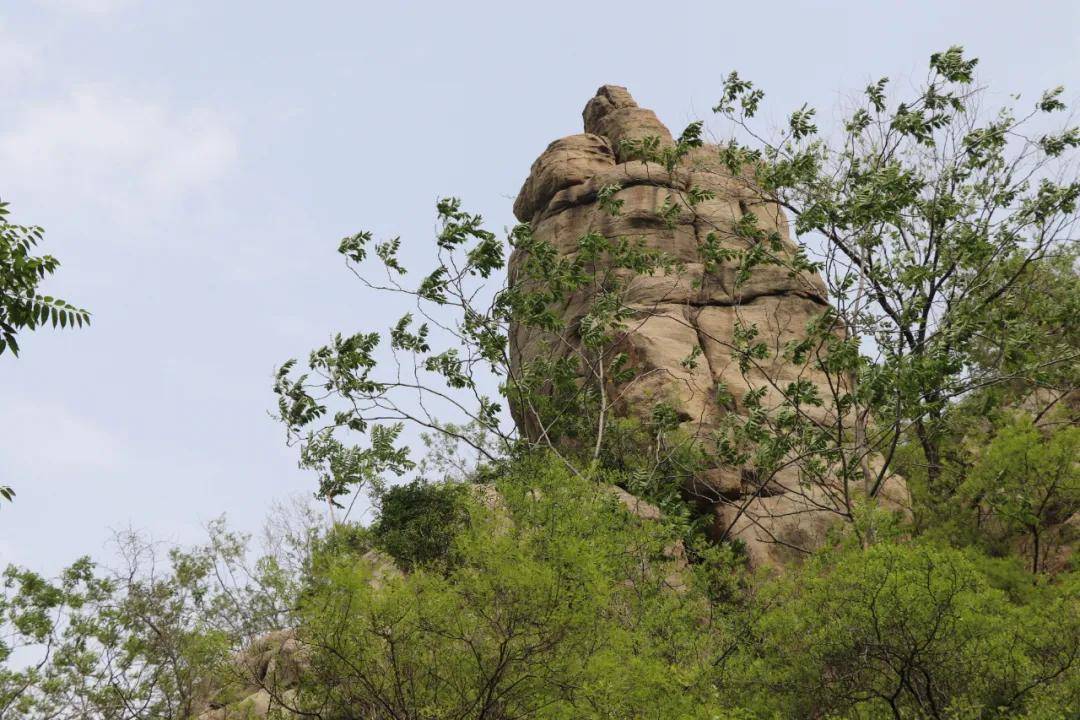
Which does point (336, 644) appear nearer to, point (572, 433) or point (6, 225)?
point (6, 225)

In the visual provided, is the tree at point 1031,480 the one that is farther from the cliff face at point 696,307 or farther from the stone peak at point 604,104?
the stone peak at point 604,104

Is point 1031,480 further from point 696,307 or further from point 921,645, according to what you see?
point 696,307

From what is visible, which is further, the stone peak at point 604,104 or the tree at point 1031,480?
the stone peak at point 604,104

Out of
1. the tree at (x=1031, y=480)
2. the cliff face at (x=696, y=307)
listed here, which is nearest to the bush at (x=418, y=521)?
the cliff face at (x=696, y=307)

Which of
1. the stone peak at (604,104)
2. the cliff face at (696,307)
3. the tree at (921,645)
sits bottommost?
the tree at (921,645)

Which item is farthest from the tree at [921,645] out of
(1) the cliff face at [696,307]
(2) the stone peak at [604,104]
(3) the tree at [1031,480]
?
(2) the stone peak at [604,104]

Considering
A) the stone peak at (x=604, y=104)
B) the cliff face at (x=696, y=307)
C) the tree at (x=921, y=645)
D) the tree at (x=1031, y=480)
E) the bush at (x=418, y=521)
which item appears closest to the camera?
the tree at (x=921, y=645)

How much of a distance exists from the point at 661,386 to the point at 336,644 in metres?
14.1

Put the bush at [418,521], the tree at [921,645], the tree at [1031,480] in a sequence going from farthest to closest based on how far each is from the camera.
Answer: the bush at [418,521] < the tree at [1031,480] < the tree at [921,645]

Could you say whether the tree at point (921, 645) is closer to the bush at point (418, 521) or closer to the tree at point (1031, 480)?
the tree at point (1031, 480)

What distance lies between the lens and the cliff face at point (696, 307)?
70.2 feet

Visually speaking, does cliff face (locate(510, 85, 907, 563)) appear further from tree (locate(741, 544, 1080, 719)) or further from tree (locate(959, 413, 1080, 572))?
tree (locate(741, 544, 1080, 719))

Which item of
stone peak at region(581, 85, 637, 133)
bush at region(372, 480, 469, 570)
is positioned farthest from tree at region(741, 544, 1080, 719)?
stone peak at region(581, 85, 637, 133)

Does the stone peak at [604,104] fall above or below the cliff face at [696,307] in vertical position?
above
